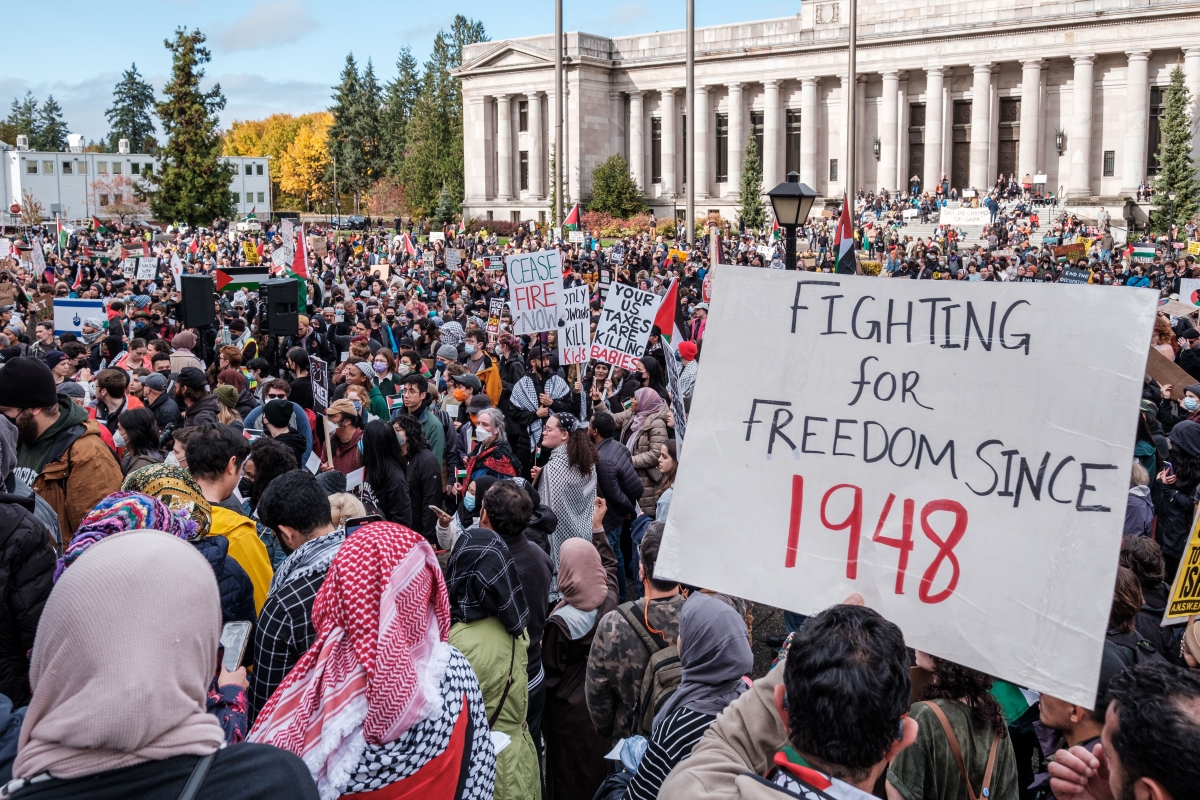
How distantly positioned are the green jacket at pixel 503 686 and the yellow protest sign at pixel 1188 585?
249 cm

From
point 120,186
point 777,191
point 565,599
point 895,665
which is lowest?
point 565,599

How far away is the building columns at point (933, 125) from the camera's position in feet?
169

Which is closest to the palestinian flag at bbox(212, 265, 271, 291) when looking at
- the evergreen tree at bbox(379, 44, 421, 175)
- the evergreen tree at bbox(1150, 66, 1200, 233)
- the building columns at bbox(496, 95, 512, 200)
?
the evergreen tree at bbox(1150, 66, 1200, 233)

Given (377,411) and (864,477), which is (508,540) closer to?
(864,477)

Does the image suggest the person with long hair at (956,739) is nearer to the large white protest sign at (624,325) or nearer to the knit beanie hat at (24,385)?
the knit beanie hat at (24,385)

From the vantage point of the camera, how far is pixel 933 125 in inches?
2045

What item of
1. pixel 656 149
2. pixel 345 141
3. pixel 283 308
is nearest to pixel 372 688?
pixel 283 308

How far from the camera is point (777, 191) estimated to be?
34.8ft

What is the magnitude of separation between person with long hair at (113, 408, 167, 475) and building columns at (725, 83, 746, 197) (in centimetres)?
5380

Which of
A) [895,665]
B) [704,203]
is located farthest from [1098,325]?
[704,203]

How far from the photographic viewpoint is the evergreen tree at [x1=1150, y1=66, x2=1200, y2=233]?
41.2 m

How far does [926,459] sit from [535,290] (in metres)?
9.31

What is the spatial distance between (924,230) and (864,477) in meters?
43.9

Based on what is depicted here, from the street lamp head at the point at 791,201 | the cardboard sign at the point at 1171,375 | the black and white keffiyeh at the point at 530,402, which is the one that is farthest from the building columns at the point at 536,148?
the cardboard sign at the point at 1171,375
